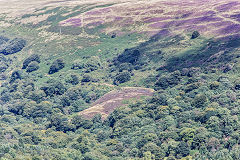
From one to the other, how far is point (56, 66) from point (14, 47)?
30.2 m

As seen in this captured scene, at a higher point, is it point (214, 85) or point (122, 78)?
point (214, 85)

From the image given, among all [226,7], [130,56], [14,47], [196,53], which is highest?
[226,7]

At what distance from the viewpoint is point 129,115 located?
284 ft

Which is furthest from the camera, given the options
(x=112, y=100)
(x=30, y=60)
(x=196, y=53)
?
(x=30, y=60)

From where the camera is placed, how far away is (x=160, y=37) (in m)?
132

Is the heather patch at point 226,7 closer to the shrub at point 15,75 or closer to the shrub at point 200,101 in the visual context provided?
the shrub at point 200,101

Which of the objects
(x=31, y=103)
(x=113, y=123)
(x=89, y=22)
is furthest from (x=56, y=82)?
(x=89, y=22)

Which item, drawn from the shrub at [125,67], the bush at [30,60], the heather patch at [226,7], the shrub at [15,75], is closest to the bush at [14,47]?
the bush at [30,60]

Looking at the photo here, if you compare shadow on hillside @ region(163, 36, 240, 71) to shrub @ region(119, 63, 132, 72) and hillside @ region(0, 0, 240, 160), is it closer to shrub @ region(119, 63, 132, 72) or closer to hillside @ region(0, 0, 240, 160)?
hillside @ region(0, 0, 240, 160)

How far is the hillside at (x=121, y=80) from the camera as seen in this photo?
230ft

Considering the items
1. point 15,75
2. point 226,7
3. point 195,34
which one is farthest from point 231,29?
point 15,75

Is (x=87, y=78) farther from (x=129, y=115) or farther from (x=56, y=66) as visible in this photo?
(x=129, y=115)

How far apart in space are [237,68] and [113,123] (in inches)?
1383

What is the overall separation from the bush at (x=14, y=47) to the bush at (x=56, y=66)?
26.8 metres
